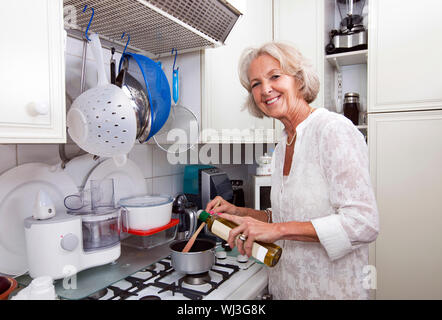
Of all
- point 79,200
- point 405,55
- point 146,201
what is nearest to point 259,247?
point 146,201

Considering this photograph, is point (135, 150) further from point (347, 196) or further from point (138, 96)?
point (347, 196)

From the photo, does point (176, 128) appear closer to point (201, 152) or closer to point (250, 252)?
point (201, 152)

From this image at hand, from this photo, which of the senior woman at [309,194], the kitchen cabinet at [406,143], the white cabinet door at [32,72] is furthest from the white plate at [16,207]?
the kitchen cabinet at [406,143]

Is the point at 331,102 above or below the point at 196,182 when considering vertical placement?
above

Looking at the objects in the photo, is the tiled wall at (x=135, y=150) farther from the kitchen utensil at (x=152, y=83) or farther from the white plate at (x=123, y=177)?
the kitchen utensil at (x=152, y=83)

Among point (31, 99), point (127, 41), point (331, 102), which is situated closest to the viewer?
point (31, 99)

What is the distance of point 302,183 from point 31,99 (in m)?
0.72

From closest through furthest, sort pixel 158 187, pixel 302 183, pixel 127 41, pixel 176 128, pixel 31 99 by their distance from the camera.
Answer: pixel 31 99
pixel 302 183
pixel 127 41
pixel 176 128
pixel 158 187

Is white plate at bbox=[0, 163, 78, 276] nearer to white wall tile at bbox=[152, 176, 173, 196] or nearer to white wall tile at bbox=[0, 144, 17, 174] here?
white wall tile at bbox=[0, 144, 17, 174]

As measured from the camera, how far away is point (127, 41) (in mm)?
1104

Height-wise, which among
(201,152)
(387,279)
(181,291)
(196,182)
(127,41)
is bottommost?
(387,279)

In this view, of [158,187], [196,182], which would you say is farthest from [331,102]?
[158,187]

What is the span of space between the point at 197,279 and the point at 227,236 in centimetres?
19

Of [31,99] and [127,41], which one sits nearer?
[31,99]
